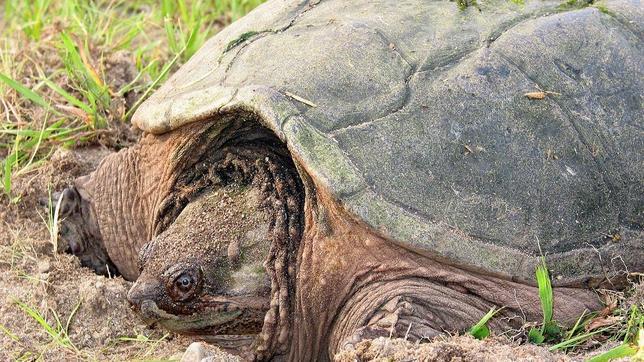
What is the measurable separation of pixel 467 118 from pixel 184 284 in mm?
1162

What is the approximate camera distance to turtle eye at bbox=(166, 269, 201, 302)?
297 centimetres

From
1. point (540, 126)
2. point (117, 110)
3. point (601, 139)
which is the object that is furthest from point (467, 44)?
point (117, 110)

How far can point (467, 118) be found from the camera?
2965 mm

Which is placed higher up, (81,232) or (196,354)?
(196,354)

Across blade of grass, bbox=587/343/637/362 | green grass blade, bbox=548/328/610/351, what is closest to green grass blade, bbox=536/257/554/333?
green grass blade, bbox=548/328/610/351

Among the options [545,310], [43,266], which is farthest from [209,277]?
[545,310]

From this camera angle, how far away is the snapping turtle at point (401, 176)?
9.41 ft

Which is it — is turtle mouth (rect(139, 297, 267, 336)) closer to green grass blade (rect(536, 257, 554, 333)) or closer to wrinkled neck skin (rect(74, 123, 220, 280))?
wrinkled neck skin (rect(74, 123, 220, 280))

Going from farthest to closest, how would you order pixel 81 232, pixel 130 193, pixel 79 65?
pixel 79 65
pixel 81 232
pixel 130 193

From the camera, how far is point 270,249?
305 centimetres

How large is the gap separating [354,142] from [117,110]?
1.92m

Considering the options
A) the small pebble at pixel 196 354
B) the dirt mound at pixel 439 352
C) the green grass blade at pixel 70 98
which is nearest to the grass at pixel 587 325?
the dirt mound at pixel 439 352

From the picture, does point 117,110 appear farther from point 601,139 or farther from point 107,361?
point 601,139

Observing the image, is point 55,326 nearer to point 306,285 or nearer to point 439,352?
point 306,285
